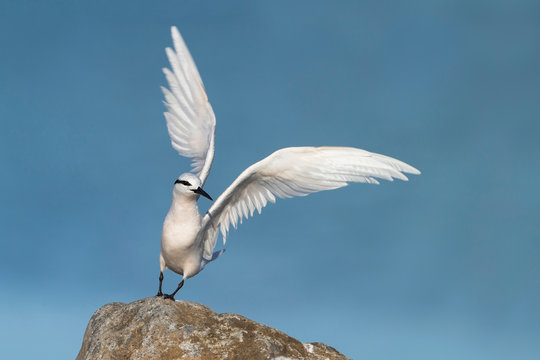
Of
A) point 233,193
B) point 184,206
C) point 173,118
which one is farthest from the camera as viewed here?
point 173,118

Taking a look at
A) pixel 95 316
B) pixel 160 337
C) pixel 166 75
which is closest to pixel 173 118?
pixel 166 75

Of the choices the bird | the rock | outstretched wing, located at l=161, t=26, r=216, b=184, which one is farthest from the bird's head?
the rock

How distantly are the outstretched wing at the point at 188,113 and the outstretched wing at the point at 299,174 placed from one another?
1.08 m

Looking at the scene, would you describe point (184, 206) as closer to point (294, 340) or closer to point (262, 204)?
point (262, 204)

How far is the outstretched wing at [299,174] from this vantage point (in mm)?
10797

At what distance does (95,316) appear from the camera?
1005 cm

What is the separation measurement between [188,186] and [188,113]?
9.81 feet

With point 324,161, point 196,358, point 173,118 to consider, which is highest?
point 173,118

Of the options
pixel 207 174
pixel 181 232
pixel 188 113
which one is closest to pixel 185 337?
pixel 181 232

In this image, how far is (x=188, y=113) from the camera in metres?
13.5

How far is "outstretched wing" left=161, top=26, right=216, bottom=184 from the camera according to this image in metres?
12.7

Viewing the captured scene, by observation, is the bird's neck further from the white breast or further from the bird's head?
the bird's head

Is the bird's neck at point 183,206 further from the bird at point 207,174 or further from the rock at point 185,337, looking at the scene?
the rock at point 185,337

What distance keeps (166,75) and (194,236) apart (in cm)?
396
